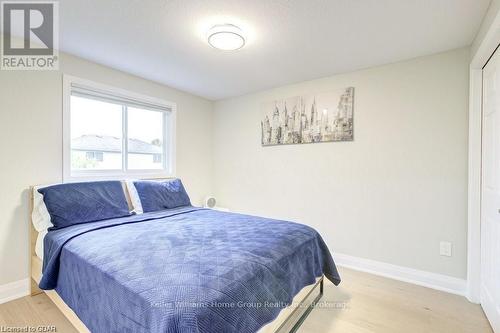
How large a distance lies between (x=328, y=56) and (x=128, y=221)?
2.47 meters

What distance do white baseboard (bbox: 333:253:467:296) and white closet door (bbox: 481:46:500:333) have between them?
11.0 inches

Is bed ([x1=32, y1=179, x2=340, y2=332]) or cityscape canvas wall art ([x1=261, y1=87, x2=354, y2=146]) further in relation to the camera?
cityscape canvas wall art ([x1=261, y1=87, x2=354, y2=146])

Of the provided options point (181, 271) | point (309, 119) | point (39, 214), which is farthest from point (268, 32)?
point (39, 214)

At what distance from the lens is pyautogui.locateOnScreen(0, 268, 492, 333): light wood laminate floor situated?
1768 mm

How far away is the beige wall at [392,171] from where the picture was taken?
7.56 feet

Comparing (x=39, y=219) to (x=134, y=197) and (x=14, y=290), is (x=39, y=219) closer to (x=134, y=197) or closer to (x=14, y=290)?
(x=14, y=290)

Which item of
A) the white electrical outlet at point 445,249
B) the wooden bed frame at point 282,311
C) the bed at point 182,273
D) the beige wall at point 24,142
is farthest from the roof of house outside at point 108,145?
the white electrical outlet at point 445,249

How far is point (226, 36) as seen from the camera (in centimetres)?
194

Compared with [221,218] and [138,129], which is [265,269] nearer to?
[221,218]

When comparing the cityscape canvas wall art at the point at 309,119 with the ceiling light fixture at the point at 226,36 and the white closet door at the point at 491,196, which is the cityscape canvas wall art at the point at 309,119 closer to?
the white closet door at the point at 491,196

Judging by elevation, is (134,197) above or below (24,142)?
below

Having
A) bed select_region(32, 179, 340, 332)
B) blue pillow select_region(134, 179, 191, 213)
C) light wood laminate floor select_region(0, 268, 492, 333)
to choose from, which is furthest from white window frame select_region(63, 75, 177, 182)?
light wood laminate floor select_region(0, 268, 492, 333)

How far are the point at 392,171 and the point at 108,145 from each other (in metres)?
3.21

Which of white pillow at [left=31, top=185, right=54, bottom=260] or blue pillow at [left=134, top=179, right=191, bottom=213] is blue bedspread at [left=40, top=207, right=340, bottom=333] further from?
blue pillow at [left=134, top=179, right=191, bottom=213]
